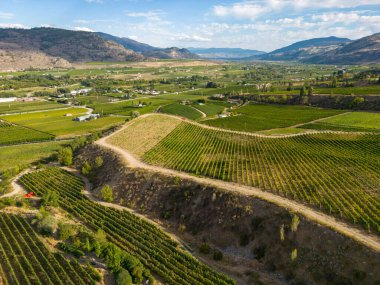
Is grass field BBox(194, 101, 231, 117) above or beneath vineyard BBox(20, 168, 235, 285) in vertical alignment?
above

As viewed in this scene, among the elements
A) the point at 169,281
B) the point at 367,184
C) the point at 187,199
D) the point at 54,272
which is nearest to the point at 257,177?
the point at 187,199

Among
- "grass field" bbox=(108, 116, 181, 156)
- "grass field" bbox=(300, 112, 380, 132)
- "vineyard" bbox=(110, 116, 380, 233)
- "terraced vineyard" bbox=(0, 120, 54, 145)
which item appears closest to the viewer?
"vineyard" bbox=(110, 116, 380, 233)

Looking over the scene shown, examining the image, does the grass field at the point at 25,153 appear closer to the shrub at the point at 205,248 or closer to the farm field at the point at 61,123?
the farm field at the point at 61,123

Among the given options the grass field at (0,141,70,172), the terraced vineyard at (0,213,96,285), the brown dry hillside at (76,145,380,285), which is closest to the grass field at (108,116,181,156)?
the grass field at (0,141,70,172)

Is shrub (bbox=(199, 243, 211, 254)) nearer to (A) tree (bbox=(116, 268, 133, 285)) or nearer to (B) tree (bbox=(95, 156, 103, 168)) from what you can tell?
(A) tree (bbox=(116, 268, 133, 285))

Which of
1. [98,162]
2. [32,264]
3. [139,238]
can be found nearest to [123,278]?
[139,238]

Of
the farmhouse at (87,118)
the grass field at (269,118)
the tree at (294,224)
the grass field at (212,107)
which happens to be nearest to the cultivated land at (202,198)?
the tree at (294,224)
